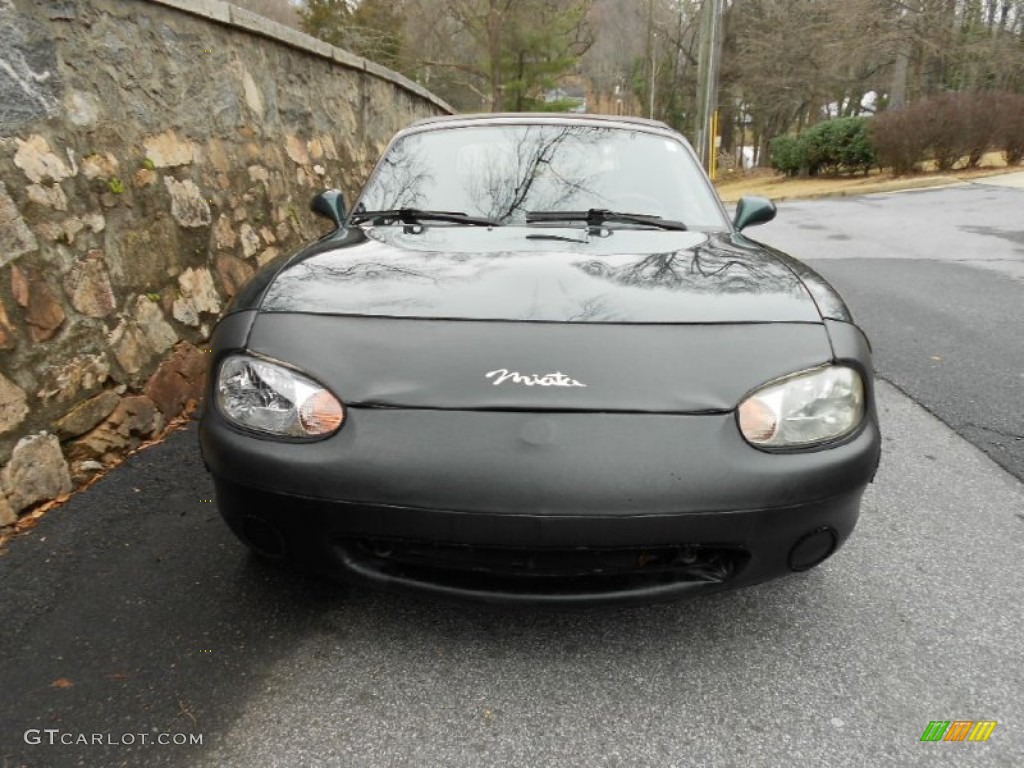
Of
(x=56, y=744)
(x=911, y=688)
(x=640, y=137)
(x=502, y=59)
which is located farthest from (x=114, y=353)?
(x=502, y=59)

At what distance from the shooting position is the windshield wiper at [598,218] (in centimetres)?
262

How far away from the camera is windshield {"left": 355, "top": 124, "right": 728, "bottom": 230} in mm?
2787

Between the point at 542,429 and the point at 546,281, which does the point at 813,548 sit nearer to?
the point at 542,429

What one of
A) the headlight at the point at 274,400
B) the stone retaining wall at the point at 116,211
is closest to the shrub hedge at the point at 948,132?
the stone retaining wall at the point at 116,211

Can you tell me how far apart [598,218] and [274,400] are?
1.43 m

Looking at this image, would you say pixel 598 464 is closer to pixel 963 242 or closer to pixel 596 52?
pixel 963 242

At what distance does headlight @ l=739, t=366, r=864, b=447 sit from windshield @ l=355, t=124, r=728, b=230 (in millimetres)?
1142

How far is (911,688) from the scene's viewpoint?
1751mm

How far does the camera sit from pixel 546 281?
198cm

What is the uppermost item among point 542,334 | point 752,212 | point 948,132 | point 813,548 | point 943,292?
point 948,132

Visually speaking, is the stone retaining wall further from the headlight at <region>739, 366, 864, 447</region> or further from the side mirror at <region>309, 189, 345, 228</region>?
the headlight at <region>739, 366, 864, 447</region>

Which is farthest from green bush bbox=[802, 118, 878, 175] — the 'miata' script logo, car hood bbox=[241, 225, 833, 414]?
the 'miata' script logo

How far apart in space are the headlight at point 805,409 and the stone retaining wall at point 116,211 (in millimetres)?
2360

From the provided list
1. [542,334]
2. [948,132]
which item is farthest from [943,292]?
[948,132]
